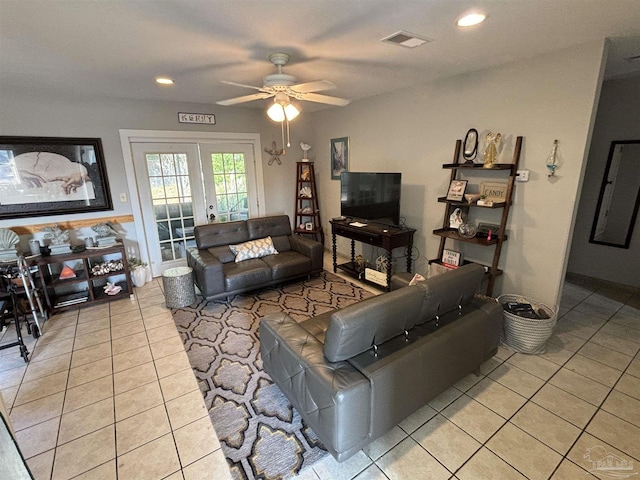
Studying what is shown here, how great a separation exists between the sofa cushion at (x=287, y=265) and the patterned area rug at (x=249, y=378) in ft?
0.67

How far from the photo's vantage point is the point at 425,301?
5.90ft

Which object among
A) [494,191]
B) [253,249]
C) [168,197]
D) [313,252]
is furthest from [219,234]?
[494,191]

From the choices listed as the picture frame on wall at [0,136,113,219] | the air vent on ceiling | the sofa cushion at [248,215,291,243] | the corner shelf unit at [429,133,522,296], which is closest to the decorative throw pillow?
the sofa cushion at [248,215,291,243]

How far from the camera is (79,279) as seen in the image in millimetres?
3469

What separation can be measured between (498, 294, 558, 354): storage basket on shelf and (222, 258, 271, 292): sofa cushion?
2522 millimetres

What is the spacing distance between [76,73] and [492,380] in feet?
14.0

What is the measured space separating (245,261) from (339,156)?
224 centimetres

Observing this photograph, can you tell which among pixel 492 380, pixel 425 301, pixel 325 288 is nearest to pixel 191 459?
pixel 425 301

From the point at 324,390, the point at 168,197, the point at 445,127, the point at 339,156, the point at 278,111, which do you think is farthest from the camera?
the point at 339,156

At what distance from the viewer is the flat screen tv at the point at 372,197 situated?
3.61m

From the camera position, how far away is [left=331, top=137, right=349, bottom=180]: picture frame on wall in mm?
4645

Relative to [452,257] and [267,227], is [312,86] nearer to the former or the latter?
[452,257]

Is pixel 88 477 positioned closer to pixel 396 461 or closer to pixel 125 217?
pixel 396 461

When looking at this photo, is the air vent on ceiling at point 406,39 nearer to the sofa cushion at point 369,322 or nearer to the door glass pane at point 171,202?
the sofa cushion at point 369,322
